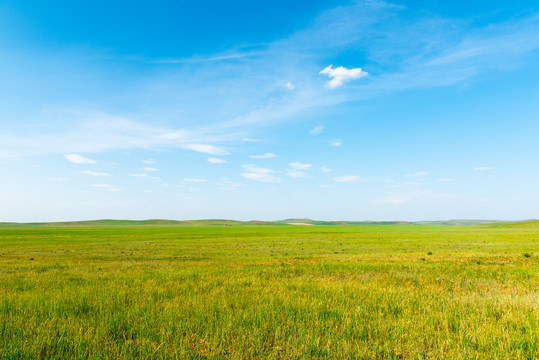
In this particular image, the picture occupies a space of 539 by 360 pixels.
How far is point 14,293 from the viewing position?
11.2 metres

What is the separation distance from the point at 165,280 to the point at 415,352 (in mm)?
11978

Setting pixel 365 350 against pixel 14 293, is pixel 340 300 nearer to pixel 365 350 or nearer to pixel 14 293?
pixel 365 350

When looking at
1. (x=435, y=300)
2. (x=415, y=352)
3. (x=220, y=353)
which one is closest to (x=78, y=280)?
(x=220, y=353)

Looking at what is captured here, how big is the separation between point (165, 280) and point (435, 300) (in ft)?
40.4

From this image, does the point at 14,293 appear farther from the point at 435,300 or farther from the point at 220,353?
the point at 435,300

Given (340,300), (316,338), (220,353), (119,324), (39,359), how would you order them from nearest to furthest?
(39,359) → (220,353) → (316,338) → (119,324) → (340,300)

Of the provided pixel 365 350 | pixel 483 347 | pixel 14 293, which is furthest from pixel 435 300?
pixel 14 293

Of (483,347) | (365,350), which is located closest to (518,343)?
(483,347)

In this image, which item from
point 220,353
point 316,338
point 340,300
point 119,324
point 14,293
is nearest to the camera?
point 220,353

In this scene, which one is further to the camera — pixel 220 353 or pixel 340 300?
pixel 340 300

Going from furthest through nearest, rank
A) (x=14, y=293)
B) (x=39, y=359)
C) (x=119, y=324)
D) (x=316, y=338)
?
(x=14, y=293)
(x=119, y=324)
(x=316, y=338)
(x=39, y=359)

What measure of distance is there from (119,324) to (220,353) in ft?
11.0

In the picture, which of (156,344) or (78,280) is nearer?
(156,344)

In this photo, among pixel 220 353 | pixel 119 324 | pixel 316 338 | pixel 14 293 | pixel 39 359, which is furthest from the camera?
pixel 14 293
